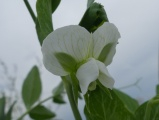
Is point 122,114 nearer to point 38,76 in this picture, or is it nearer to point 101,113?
point 101,113

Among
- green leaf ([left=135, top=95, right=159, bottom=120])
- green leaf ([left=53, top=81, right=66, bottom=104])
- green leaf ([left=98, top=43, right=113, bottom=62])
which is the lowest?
green leaf ([left=53, top=81, right=66, bottom=104])

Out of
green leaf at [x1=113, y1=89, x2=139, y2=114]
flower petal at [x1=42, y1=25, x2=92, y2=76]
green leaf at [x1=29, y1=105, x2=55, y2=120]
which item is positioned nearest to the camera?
flower petal at [x1=42, y1=25, x2=92, y2=76]

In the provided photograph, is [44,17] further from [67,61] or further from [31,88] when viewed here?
[31,88]

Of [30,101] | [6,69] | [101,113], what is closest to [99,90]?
[101,113]

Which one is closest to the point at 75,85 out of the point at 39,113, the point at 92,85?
the point at 92,85

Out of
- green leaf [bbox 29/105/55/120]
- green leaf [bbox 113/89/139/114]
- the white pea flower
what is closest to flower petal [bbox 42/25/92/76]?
the white pea flower

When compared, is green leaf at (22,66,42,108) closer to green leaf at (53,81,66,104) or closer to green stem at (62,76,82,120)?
green leaf at (53,81,66,104)

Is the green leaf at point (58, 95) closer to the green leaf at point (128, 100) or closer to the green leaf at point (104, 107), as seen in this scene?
the green leaf at point (128, 100)
